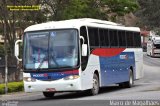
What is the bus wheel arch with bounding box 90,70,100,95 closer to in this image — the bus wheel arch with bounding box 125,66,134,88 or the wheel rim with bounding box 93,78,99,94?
the wheel rim with bounding box 93,78,99,94

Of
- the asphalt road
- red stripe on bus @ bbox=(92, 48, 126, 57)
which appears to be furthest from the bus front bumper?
red stripe on bus @ bbox=(92, 48, 126, 57)

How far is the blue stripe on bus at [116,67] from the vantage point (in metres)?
25.5

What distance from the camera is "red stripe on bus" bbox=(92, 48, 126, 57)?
80.6 ft

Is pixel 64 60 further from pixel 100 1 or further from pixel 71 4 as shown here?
pixel 100 1

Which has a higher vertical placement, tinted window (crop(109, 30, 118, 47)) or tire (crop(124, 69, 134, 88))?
tinted window (crop(109, 30, 118, 47))

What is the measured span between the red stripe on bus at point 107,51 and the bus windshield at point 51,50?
1.88 metres

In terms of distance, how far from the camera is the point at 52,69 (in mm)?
22281

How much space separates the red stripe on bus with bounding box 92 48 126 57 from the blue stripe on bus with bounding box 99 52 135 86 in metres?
0.20

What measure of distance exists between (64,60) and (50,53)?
0.66 meters

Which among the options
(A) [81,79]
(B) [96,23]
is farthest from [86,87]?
A: (B) [96,23]

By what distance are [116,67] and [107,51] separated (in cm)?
173

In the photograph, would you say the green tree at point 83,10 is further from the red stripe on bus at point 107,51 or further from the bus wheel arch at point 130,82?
the red stripe on bus at point 107,51

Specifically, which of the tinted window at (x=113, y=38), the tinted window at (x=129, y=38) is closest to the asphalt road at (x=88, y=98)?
the tinted window at (x=113, y=38)

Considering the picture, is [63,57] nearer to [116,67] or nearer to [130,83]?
[116,67]
